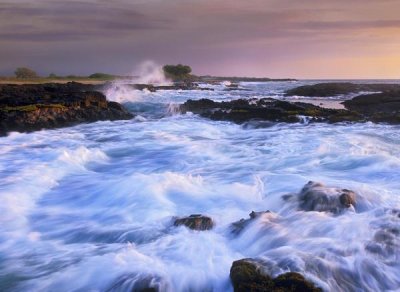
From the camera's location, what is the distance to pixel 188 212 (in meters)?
6.96

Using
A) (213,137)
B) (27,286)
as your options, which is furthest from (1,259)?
(213,137)

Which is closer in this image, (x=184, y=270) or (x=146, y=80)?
(x=184, y=270)

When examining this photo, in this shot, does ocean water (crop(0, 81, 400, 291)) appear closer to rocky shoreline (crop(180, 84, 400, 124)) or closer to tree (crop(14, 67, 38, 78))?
rocky shoreline (crop(180, 84, 400, 124))

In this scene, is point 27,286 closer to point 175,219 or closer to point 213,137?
point 175,219

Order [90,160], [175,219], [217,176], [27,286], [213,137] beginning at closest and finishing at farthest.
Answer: [27,286], [175,219], [217,176], [90,160], [213,137]

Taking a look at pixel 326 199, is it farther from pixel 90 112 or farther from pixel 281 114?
pixel 90 112

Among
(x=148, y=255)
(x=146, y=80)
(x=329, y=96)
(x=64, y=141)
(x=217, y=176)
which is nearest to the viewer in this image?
(x=148, y=255)

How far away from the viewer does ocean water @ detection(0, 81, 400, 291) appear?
461 cm

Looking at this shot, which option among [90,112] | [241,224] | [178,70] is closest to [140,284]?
[241,224]

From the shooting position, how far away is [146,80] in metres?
55.0

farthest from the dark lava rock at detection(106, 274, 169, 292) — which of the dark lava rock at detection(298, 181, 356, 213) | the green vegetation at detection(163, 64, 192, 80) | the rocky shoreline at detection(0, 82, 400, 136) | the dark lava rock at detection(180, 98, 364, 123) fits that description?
the green vegetation at detection(163, 64, 192, 80)

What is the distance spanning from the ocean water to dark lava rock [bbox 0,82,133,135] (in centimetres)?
181

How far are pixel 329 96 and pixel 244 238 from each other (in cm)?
3290

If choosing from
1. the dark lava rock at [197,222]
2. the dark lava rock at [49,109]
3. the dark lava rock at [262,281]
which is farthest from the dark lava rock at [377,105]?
the dark lava rock at [262,281]
